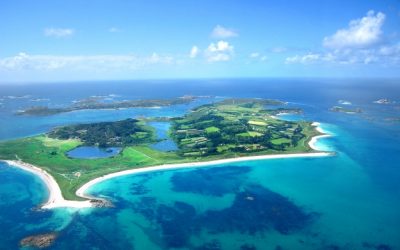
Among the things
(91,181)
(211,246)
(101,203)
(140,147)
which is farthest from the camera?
(140,147)

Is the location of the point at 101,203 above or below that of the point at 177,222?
above

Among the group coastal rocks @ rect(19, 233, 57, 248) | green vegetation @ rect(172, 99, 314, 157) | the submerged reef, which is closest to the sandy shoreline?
green vegetation @ rect(172, 99, 314, 157)

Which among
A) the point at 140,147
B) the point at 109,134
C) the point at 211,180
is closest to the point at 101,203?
the point at 211,180

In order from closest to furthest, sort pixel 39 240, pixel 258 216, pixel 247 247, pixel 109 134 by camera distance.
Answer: pixel 247 247, pixel 39 240, pixel 258 216, pixel 109 134

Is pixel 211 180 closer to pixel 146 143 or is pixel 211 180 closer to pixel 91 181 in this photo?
pixel 91 181

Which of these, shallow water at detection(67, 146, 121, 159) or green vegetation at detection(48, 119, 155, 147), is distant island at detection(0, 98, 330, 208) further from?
shallow water at detection(67, 146, 121, 159)

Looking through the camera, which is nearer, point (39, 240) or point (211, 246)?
point (211, 246)

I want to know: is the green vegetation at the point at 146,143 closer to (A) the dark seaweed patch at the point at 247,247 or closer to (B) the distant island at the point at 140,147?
(B) the distant island at the point at 140,147

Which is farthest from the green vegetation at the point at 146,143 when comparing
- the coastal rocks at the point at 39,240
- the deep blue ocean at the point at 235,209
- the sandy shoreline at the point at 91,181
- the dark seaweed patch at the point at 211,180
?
the coastal rocks at the point at 39,240
